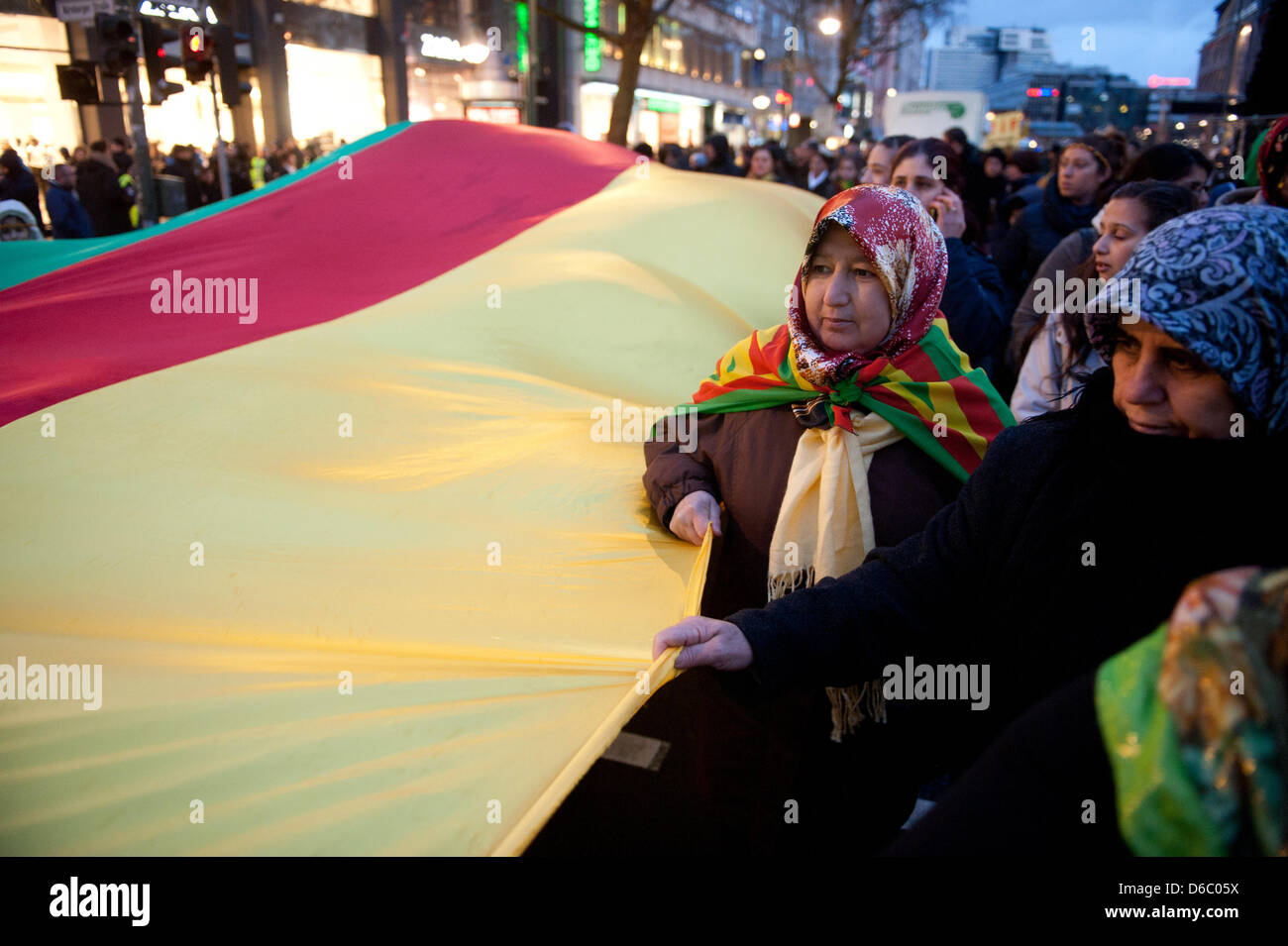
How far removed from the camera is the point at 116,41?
9.16 meters

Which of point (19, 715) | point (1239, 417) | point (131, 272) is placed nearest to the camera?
point (1239, 417)

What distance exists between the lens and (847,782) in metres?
2.05

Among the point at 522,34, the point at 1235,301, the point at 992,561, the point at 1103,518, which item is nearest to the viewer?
the point at 1235,301

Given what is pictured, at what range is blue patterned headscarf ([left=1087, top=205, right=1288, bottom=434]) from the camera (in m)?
1.17

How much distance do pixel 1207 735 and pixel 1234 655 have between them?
0.07 m

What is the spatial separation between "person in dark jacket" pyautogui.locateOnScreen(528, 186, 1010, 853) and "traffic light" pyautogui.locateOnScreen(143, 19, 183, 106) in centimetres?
1004

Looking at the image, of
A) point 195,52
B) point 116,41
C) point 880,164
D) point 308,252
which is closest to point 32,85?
point 195,52

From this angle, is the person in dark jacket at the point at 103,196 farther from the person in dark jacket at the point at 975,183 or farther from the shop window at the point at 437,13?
the shop window at the point at 437,13

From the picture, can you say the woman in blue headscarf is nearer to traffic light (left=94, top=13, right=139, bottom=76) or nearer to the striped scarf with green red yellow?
the striped scarf with green red yellow

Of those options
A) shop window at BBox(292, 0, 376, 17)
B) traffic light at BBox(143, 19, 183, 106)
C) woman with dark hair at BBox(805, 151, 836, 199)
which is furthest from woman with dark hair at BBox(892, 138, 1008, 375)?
shop window at BBox(292, 0, 376, 17)

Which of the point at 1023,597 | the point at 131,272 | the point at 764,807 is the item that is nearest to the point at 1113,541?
the point at 1023,597

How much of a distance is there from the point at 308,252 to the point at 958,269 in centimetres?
302

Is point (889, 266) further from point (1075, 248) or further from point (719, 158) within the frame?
point (719, 158)

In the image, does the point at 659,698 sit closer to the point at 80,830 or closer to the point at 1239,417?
the point at 80,830
